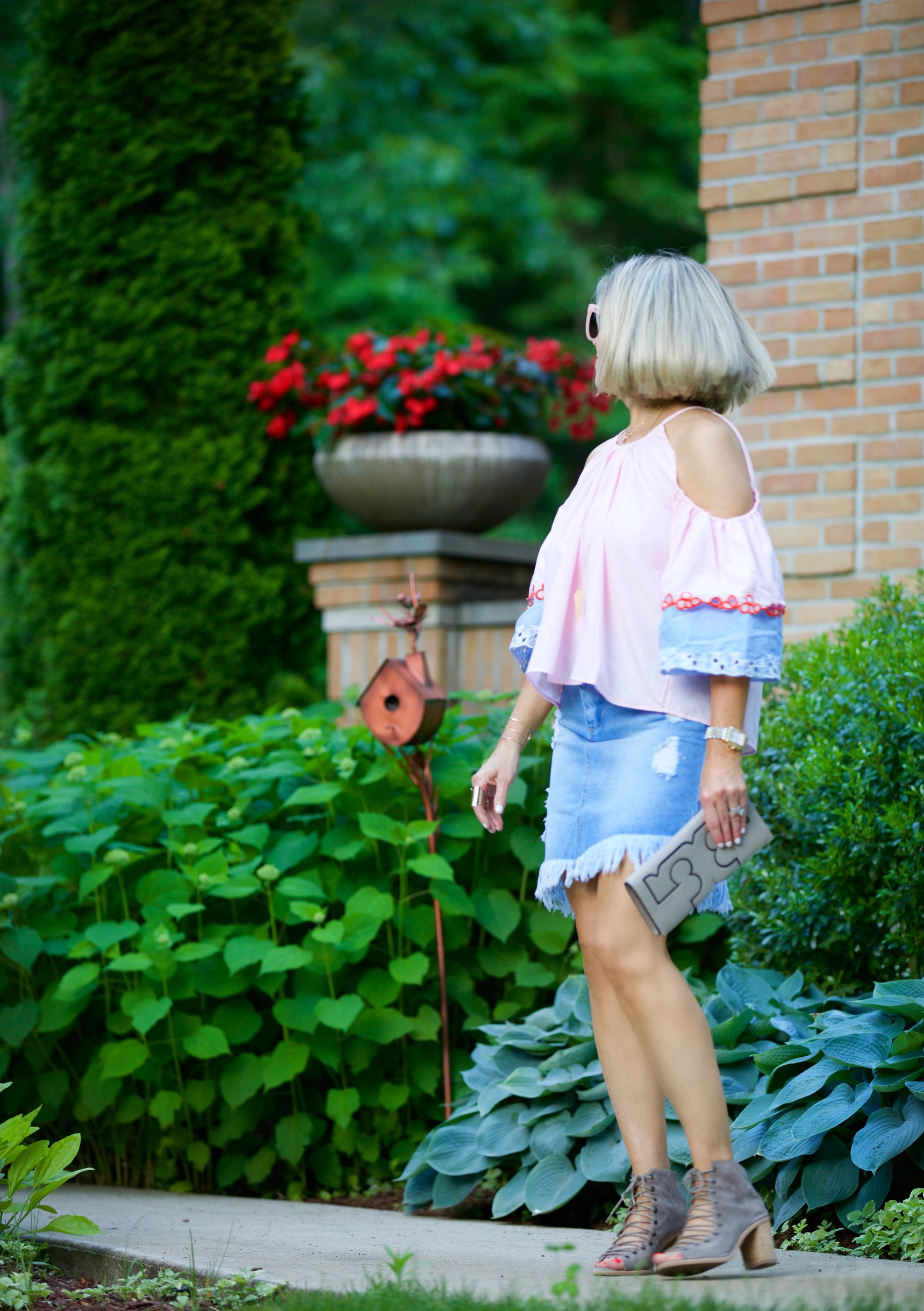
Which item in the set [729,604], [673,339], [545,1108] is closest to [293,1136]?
[545,1108]

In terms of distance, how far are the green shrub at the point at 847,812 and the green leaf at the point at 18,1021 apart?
1729mm

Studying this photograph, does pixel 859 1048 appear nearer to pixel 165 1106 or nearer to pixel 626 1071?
pixel 626 1071

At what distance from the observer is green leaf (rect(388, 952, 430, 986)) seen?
347 centimetres

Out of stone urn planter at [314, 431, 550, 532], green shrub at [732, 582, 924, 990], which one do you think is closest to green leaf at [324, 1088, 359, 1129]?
green shrub at [732, 582, 924, 990]

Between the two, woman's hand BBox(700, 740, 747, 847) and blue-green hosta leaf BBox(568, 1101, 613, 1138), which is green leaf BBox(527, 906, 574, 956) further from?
woman's hand BBox(700, 740, 747, 847)

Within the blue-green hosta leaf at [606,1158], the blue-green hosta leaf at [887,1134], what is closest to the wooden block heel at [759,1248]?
the blue-green hosta leaf at [887,1134]

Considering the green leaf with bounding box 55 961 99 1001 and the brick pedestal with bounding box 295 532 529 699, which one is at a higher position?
the brick pedestal with bounding box 295 532 529 699

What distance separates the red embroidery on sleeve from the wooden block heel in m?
0.92

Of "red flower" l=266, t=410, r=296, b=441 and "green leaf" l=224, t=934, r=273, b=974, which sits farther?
"red flower" l=266, t=410, r=296, b=441

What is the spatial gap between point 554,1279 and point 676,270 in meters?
1.61

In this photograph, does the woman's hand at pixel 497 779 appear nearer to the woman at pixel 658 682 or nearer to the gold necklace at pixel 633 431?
the woman at pixel 658 682

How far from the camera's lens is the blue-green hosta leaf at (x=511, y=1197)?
119 inches

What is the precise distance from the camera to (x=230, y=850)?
371cm

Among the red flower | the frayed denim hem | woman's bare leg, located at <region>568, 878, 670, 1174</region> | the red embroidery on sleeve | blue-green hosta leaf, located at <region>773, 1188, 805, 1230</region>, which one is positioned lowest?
blue-green hosta leaf, located at <region>773, 1188, 805, 1230</region>
